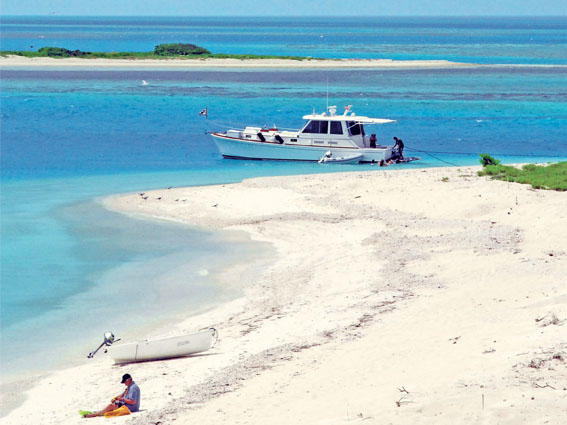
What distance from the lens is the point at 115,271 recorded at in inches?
902

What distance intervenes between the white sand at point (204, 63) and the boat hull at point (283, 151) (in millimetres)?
63348

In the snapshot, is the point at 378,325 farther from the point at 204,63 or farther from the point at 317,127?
the point at 204,63

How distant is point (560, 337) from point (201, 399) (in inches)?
219

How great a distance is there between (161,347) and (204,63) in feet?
307

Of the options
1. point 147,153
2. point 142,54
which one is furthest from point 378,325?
point 142,54

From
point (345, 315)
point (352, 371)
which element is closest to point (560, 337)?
point (352, 371)

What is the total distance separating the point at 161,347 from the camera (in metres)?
16.0

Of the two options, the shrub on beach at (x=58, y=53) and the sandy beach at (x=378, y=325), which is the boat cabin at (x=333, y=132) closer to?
the sandy beach at (x=378, y=325)

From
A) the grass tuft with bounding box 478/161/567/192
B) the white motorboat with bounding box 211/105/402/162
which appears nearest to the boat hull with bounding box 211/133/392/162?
the white motorboat with bounding box 211/105/402/162

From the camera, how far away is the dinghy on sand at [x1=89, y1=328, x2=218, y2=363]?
628 inches

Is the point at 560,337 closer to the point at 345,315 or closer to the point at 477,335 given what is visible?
the point at 477,335

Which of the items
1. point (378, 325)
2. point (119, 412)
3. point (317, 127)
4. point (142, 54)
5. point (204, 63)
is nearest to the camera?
point (119, 412)

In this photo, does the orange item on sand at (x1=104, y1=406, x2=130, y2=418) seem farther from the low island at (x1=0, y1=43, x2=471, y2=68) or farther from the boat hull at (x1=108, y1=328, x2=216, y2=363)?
the low island at (x1=0, y1=43, x2=471, y2=68)

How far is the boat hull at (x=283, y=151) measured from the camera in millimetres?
40094
